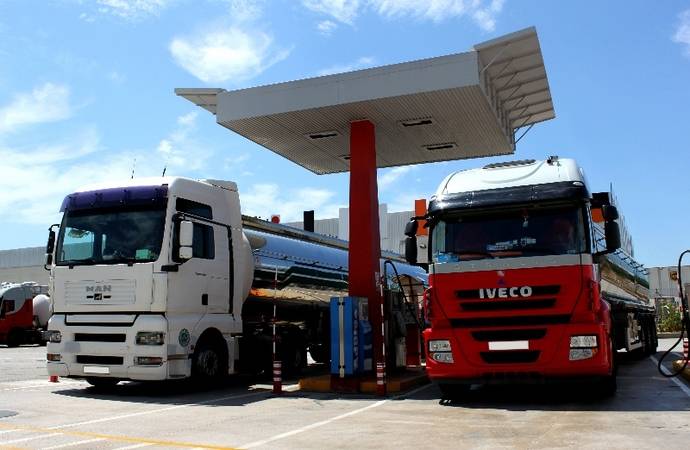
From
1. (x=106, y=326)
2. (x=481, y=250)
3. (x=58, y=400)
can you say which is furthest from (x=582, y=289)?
(x=58, y=400)

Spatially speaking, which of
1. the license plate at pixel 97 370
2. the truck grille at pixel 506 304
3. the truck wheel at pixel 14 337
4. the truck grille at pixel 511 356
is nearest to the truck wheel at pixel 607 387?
the truck grille at pixel 511 356

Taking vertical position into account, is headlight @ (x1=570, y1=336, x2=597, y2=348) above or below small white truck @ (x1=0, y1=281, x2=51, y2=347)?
below

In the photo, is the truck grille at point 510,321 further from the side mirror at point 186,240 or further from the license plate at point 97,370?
the license plate at point 97,370

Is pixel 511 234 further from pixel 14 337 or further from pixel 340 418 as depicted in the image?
pixel 14 337

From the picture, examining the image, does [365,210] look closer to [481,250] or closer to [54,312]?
[481,250]

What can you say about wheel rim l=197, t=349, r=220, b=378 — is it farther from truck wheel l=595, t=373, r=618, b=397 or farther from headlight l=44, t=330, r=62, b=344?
truck wheel l=595, t=373, r=618, b=397

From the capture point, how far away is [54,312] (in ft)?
37.2

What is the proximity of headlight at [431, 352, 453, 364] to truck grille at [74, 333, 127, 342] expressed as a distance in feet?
16.5

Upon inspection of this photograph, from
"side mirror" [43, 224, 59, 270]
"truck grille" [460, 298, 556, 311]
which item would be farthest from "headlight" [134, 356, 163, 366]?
"truck grille" [460, 298, 556, 311]

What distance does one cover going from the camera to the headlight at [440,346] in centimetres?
938

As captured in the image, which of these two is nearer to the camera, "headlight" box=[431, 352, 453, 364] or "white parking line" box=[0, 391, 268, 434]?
"white parking line" box=[0, 391, 268, 434]

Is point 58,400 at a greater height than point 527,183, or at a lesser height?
lesser

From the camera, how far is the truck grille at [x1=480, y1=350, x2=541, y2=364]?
8.97 metres

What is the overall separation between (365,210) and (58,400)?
665 centimetres
